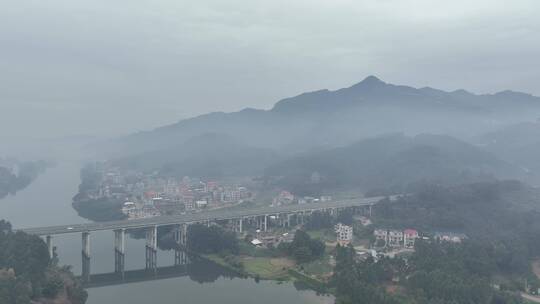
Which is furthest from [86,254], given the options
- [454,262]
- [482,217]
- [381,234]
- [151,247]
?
[482,217]

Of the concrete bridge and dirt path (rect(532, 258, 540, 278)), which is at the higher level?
the concrete bridge

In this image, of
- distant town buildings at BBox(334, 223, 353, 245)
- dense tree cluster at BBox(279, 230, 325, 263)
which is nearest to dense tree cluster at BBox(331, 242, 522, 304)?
dense tree cluster at BBox(279, 230, 325, 263)

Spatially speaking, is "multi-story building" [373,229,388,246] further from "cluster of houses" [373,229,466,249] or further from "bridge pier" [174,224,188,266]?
"bridge pier" [174,224,188,266]

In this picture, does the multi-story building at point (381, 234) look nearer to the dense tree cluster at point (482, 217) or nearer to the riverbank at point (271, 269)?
the dense tree cluster at point (482, 217)

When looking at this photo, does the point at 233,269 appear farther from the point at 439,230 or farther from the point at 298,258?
the point at 439,230

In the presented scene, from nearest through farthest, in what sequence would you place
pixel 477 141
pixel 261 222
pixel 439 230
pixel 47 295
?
pixel 47 295 → pixel 439 230 → pixel 261 222 → pixel 477 141

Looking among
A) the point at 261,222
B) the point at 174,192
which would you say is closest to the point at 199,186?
the point at 174,192

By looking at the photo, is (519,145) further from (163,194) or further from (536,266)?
(536,266)
